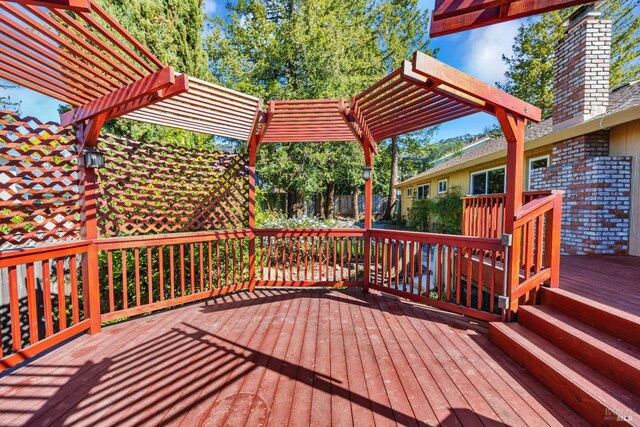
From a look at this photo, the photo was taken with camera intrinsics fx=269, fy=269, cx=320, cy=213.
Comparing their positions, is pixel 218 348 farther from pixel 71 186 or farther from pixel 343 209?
pixel 343 209

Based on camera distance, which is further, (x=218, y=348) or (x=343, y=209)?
(x=343, y=209)

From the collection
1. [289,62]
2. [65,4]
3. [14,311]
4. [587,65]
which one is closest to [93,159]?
[14,311]

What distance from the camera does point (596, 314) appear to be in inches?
85.5

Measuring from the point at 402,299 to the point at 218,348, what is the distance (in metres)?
2.51

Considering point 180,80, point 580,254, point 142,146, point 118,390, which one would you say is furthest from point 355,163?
point 118,390

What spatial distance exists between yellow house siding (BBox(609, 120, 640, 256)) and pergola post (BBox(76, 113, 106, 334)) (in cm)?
716

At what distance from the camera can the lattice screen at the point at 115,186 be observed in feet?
7.96

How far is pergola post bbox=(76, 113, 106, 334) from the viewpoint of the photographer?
2.74 meters

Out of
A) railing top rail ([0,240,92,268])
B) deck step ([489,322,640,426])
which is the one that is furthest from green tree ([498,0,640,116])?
railing top rail ([0,240,92,268])

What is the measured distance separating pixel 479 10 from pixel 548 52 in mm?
16552

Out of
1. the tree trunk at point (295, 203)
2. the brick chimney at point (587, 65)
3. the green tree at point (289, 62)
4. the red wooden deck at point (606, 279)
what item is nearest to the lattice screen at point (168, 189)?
the red wooden deck at point (606, 279)

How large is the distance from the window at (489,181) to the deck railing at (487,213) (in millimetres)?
3502

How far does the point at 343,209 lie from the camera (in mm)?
21203

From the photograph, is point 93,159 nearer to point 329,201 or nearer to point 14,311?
point 14,311
